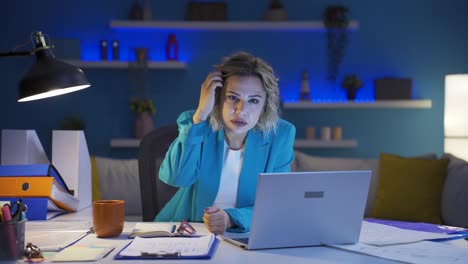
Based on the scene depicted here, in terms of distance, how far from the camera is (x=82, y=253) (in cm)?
132

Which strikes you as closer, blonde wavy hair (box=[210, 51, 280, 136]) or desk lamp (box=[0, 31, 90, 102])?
desk lamp (box=[0, 31, 90, 102])

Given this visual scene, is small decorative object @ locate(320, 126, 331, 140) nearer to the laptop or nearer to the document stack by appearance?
the document stack

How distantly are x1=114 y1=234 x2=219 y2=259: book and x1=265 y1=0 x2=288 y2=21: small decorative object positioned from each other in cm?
330

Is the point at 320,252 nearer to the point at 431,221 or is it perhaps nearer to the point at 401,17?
the point at 431,221

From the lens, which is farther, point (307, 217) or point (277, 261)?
point (307, 217)

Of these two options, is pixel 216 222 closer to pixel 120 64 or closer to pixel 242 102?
pixel 242 102

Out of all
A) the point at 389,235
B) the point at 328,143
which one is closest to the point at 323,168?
the point at 328,143

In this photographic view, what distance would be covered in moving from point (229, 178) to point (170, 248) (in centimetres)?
70

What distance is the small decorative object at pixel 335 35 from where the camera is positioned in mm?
4555

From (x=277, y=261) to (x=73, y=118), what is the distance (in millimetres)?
3553

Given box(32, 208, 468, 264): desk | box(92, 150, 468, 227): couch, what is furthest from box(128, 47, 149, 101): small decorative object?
box(32, 208, 468, 264): desk

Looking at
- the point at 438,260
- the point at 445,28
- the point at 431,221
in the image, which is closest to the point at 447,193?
the point at 431,221

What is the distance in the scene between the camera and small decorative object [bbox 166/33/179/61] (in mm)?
4594

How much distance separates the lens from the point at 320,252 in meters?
1.36
